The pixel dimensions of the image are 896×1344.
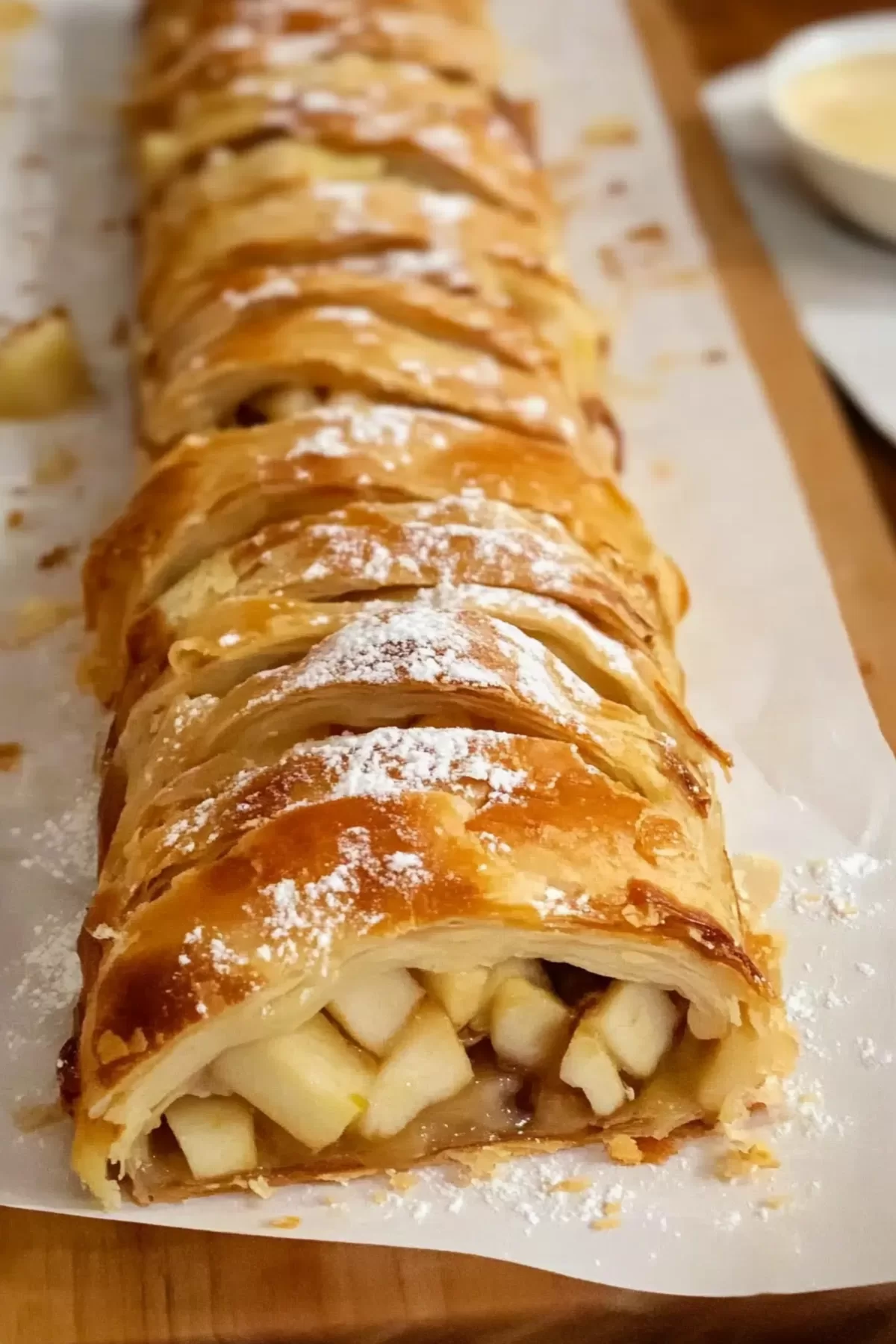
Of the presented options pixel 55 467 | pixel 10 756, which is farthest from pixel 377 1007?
pixel 55 467

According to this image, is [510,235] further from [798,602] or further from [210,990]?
[210,990]

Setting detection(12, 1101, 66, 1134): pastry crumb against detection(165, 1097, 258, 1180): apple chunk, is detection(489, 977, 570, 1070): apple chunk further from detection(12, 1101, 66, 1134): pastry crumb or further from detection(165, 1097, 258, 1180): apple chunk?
detection(12, 1101, 66, 1134): pastry crumb

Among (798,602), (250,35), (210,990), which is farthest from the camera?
(250,35)

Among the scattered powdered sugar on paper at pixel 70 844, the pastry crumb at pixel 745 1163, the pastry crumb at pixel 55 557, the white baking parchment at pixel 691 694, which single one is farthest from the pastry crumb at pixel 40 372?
the pastry crumb at pixel 745 1163

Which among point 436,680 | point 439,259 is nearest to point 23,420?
point 439,259

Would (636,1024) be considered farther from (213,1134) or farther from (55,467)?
(55,467)

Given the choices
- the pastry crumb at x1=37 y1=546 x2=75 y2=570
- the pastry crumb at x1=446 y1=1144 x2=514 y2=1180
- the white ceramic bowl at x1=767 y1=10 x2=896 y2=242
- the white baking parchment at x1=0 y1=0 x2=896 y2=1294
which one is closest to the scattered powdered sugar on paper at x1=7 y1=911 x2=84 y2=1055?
the white baking parchment at x1=0 y1=0 x2=896 y2=1294
